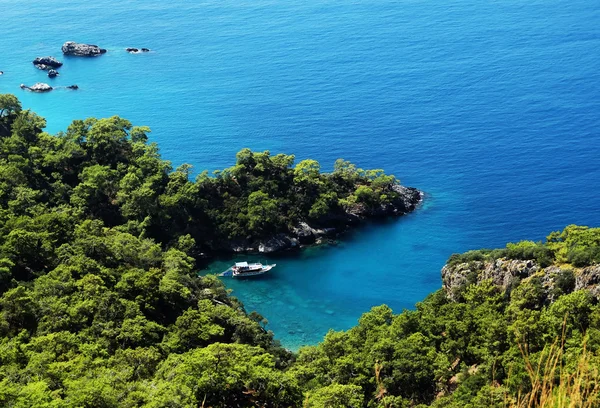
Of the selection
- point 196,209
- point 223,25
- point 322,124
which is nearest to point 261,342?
point 196,209

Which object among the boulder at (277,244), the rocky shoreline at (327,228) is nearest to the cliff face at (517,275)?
the rocky shoreline at (327,228)

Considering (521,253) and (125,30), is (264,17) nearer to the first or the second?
(125,30)

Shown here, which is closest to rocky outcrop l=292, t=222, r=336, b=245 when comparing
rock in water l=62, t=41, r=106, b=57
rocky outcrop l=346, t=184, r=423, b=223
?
rocky outcrop l=346, t=184, r=423, b=223

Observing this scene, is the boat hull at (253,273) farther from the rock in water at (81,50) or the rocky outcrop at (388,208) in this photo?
the rock in water at (81,50)

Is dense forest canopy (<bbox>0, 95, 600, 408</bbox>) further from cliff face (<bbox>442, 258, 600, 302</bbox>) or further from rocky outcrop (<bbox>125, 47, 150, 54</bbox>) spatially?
rocky outcrop (<bbox>125, 47, 150, 54</bbox>)

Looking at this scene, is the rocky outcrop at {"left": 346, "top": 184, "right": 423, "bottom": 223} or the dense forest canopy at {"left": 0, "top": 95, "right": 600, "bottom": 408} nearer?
the dense forest canopy at {"left": 0, "top": 95, "right": 600, "bottom": 408}

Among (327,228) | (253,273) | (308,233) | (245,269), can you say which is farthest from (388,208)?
(245,269)

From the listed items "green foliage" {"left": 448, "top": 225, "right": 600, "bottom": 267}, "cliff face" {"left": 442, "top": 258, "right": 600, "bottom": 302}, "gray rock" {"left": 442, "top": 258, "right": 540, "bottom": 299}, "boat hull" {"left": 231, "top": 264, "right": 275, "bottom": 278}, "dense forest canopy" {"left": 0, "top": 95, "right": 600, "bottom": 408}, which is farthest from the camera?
"boat hull" {"left": 231, "top": 264, "right": 275, "bottom": 278}

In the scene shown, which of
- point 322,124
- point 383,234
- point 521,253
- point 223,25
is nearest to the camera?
point 521,253
